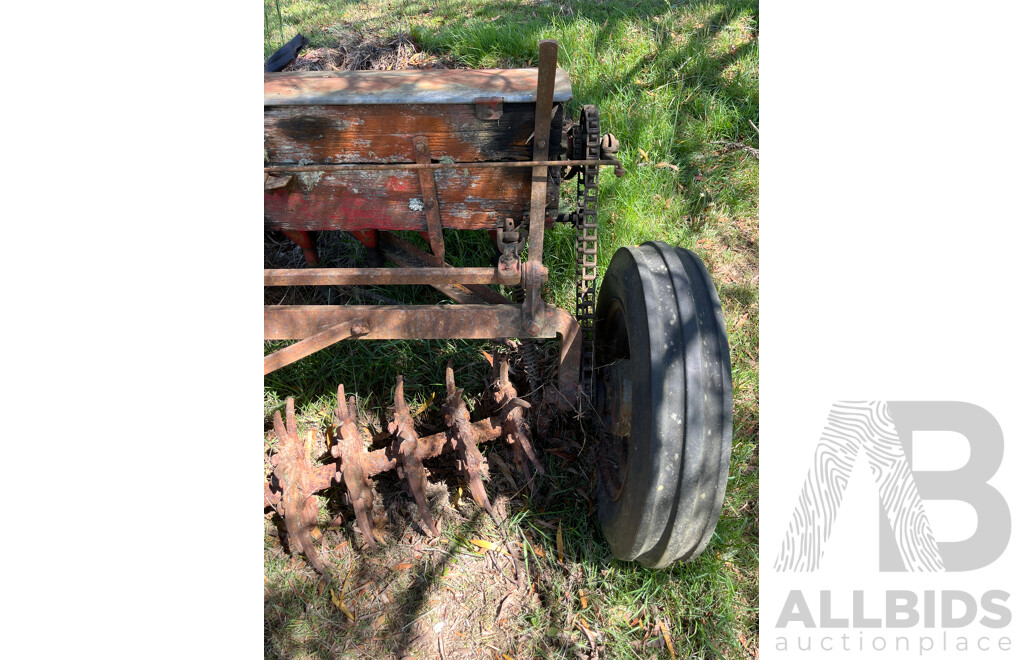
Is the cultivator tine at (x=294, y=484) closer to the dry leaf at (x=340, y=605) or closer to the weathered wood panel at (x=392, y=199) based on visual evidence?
the dry leaf at (x=340, y=605)

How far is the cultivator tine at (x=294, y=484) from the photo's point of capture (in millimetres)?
2605

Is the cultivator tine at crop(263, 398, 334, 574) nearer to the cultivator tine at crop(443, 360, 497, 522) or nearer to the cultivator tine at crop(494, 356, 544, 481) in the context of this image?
the cultivator tine at crop(443, 360, 497, 522)

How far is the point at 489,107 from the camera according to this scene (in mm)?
2406

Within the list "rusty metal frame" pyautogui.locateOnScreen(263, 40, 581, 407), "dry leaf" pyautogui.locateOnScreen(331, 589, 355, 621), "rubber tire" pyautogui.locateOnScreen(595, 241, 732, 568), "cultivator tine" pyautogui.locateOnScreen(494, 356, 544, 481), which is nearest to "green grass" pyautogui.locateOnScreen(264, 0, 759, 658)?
"dry leaf" pyautogui.locateOnScreen(331, 589, 355, 621)

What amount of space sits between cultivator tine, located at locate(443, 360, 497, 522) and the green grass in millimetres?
293

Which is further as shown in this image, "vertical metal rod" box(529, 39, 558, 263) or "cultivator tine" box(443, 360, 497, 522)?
"cultivator tine" box(443, 360, 497, 522)

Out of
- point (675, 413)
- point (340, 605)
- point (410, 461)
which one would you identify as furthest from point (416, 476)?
point (675, 413)

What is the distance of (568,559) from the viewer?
281 cm

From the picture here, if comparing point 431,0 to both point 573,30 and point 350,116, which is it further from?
point 350,116

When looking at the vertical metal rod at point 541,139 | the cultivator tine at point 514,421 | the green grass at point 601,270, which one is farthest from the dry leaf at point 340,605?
the vertical metal rod at point 541,139

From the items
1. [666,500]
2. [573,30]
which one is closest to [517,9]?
[573,30]

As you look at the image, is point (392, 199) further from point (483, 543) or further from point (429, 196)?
point (483, 543)

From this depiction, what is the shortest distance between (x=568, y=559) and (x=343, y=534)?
1.03 meters

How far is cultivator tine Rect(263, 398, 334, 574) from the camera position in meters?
2.61
